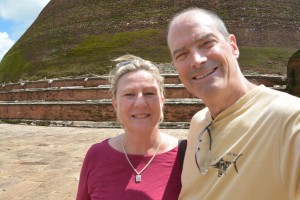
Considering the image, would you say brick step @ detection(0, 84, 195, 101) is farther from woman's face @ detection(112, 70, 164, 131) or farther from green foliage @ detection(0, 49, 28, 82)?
woman's face @ detection(112, 70, 164, 131)

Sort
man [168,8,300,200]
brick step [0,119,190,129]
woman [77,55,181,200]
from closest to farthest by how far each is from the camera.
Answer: man [168,8,300,200]
woman [77,55,181,200]
brick step [0,119,190,129]

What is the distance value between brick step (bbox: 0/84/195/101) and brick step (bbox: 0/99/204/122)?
638mm

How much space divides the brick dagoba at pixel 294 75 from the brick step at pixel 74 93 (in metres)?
3.59

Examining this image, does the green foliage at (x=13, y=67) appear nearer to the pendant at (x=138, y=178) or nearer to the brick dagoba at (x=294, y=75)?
the brick dagoba at (x=294, y=75)

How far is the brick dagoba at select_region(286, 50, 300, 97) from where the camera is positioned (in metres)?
12.0

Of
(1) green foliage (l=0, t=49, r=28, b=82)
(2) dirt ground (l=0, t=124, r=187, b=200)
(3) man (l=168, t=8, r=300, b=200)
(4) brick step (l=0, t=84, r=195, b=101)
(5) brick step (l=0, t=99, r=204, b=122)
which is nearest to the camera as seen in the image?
(3) man (l=168, t=8, r=300, b=200)

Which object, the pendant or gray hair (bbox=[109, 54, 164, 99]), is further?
gray hair (bbox=[109, 54, 164, 99])

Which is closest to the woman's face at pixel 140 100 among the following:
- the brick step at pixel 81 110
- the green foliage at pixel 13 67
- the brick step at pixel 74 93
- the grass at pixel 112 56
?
the brick step at pixel 81 110

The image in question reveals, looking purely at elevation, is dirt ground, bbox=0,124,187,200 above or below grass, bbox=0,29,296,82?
below

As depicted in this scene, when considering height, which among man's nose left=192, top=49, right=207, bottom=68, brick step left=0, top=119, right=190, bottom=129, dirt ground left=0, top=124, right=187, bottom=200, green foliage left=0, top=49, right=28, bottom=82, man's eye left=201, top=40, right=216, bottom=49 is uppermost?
green foliage left=0, top=49, right=28, bottom=82

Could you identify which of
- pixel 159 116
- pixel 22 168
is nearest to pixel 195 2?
pixel 22 168

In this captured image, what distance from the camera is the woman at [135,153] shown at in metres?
1.68

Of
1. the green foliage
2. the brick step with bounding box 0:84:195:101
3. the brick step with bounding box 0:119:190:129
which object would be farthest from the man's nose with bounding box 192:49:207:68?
the green foliage

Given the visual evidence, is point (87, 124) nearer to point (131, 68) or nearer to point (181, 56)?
point (131, 68)
